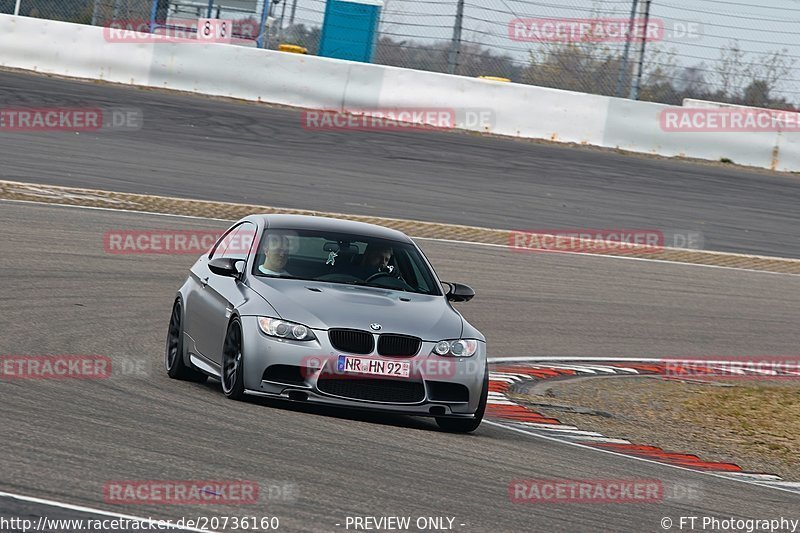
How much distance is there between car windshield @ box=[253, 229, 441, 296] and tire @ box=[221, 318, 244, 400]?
632mm

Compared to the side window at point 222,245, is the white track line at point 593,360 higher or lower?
lower

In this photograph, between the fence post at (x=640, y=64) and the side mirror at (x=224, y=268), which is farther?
the fence post at (x=640, y=64)

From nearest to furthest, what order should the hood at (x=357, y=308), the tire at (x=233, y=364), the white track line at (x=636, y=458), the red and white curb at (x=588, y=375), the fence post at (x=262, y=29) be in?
the white track line at (x=636, y=458)
the hood at (x=357, y=308)
the tire at (x=233, y=364)
the red and white curb at (x=588, y=375)
the fence post at (x=262, y=29)

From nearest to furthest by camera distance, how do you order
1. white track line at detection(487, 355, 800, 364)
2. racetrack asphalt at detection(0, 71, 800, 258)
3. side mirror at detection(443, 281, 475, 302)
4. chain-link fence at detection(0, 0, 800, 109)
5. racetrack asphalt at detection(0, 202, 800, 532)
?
racetrack asphalt at detection(0, 202, 800, 532) < side mirror at detection(443, 281, 475, 302) < white track line at detection(487, 355, 800, 364) < racetrack asphalt at detection(0, 71, 800, 258) < chain-link fence at detection(0, 0, 800, 109)

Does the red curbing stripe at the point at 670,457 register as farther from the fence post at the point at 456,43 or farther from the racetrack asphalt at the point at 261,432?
the fence post at the point at 456,43

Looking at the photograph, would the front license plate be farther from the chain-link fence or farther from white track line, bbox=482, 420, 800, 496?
the chain-link fence

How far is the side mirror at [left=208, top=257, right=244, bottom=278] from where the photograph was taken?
933 cm

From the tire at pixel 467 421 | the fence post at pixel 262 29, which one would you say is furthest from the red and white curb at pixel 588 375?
the fence post at pixel 262 29

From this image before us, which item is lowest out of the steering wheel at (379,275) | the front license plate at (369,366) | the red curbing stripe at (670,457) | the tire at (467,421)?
the red curbing stripe at (670,457)

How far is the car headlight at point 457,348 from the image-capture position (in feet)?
28.2


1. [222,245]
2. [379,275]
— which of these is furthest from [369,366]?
[222,245]

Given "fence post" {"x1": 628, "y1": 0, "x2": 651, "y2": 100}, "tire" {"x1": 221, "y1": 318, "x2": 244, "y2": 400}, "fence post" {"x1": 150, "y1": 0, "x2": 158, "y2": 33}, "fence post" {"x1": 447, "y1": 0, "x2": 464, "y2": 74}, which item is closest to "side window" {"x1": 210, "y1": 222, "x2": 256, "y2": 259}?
"tire" {"x1": 221, "y1": 318, "x2": 244, "y2": 400}

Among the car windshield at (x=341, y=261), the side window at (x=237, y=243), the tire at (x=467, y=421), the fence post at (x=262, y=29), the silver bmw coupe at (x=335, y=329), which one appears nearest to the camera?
the silver bmw coupe at (x=335, y=329)

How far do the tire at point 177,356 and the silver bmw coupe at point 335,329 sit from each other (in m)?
0.02
